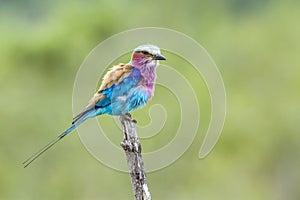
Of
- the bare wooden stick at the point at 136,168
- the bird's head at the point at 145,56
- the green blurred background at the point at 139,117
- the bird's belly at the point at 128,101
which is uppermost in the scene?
the green blurred background at the point at 139,117

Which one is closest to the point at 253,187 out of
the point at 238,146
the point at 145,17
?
the point at 238,146

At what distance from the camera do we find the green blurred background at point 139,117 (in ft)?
48.2

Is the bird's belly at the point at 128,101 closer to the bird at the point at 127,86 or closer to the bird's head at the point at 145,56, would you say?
the bird at the point at 127,86

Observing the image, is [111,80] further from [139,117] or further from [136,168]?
[139,117]

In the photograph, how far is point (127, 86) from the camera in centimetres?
635

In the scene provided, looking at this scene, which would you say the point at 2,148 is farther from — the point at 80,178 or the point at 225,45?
the point at 225,45

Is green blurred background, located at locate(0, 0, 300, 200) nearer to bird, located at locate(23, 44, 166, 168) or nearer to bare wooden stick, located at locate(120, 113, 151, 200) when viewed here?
bird, located at locate(23, 44, 166, 168)

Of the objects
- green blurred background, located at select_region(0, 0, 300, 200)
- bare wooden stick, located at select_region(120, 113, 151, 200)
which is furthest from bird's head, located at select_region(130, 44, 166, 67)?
green blurred background, located at select_region(0, 0, 300, 200)

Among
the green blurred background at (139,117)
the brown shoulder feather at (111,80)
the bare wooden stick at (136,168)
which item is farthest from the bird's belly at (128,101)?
the green blurred background at (139,117)

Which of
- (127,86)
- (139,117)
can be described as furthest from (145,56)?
(139,117)

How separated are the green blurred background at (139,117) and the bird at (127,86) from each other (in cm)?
770

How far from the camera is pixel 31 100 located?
15344 millimetres

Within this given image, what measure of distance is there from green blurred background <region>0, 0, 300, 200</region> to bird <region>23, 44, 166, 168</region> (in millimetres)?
7705

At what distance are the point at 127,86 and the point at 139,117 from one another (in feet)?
22.2
